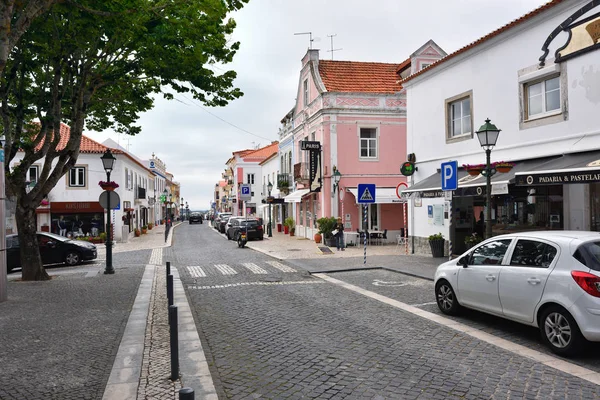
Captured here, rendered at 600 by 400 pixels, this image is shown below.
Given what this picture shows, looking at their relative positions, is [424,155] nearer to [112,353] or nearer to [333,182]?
[333,182]

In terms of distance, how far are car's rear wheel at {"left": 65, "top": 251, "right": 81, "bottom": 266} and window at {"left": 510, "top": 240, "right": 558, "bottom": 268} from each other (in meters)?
16.5

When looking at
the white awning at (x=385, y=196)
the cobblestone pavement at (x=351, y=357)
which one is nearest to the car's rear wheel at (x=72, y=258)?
the cobblestone pavement at (x=351, y=357)

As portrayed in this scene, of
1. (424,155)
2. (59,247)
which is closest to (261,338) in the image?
(424,155)

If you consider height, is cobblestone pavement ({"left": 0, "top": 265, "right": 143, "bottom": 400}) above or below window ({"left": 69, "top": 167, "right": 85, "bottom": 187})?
below

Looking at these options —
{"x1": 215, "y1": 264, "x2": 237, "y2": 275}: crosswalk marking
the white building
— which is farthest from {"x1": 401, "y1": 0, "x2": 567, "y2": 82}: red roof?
{"x1": 215, "y1": 264, "x2": 237, "y2": 275}: crosswalk marking

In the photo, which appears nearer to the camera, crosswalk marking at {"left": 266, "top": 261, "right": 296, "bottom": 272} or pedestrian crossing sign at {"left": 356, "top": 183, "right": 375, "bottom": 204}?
crosswalk marking at {"left": 266, "top": 261, "right": 296, "bottom": 272}

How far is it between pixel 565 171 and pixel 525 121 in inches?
140

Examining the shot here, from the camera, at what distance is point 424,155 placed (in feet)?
59.4

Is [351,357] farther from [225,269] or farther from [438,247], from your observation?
[438,247]

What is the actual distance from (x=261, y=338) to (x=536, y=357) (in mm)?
3740

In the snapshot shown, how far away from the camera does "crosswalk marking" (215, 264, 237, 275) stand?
14.9 metres

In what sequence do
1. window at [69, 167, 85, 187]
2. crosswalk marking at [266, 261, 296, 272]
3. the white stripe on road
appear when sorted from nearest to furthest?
crosswalk marking at [266, 261, 296, 272]
the white stripe on road
window at [69, 167, 85, 187]

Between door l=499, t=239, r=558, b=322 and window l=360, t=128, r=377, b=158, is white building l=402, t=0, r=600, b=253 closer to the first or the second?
door l=499, t=239, r=558, b=322

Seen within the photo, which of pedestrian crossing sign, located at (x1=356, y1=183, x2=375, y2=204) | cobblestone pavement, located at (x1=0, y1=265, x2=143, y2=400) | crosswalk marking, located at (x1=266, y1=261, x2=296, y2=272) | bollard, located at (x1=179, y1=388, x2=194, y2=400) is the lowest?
crosswalk marking, located at (x1=266, y1=261, x2=296, y2=272)
